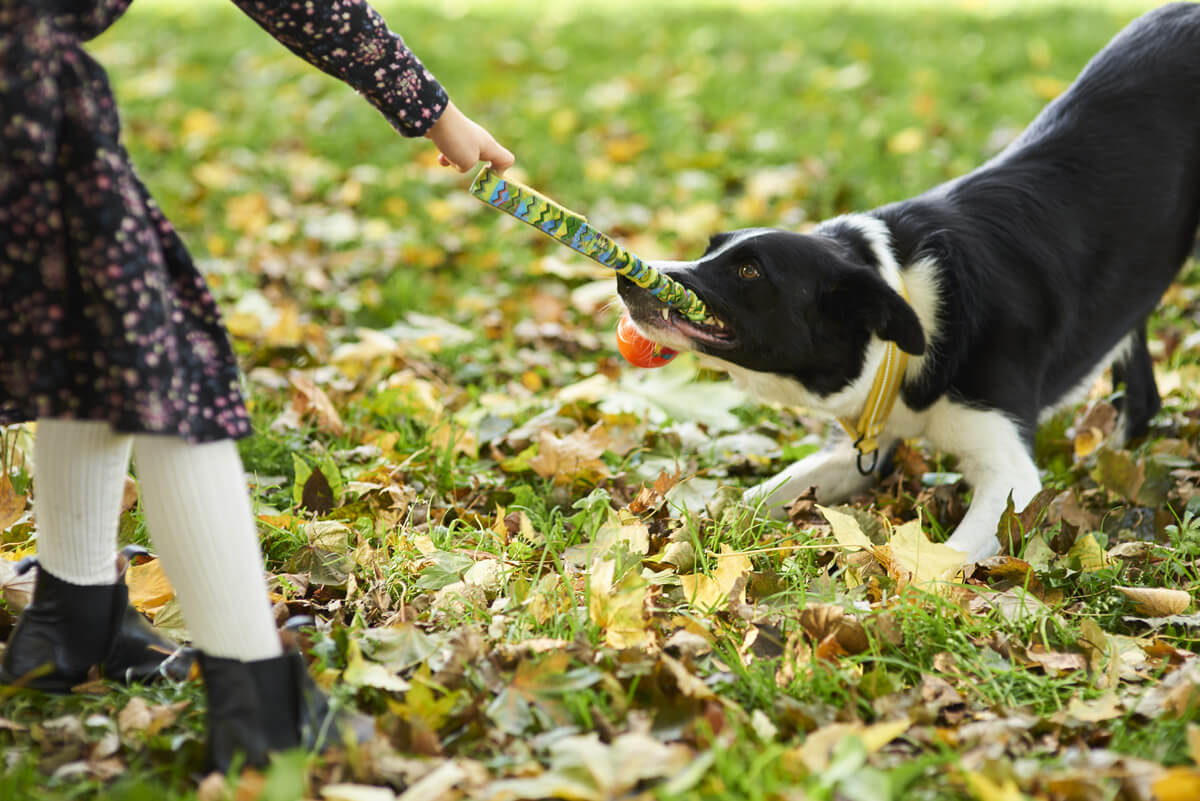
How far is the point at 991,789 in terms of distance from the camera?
1.65 metres

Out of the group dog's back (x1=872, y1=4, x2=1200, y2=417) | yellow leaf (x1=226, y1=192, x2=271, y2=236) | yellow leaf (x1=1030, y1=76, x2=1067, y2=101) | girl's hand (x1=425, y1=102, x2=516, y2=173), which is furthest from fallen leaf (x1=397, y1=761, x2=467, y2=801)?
yellow leaf (x1=1030, y1=76, x2=1067, y2=101)

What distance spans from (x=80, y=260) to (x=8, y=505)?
132 centimetres

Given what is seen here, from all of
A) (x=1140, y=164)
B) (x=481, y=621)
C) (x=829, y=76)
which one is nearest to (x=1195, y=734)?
(x=481, y=621)

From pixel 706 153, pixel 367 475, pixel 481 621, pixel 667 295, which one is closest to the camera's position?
pixel 481 621

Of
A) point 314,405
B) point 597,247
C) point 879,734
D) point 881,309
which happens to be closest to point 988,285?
point 881,309

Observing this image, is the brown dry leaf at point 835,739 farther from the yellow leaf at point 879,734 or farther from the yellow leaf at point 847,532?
the yellow leaf at point 847,532

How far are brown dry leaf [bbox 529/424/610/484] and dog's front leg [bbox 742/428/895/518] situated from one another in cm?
45

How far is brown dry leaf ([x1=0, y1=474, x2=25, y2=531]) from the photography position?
272 cm

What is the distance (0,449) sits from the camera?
294cm

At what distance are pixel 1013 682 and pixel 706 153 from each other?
4863 mm

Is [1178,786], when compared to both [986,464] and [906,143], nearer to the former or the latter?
[986,464]

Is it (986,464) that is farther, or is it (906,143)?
(906,143)

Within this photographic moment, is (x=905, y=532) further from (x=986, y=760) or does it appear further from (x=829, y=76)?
(x=829, y=76)

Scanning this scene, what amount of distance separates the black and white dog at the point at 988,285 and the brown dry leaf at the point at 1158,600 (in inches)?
16.8
